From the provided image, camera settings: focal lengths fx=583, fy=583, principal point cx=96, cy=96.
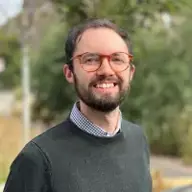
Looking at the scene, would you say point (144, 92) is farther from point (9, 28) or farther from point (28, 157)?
point (28, 157)

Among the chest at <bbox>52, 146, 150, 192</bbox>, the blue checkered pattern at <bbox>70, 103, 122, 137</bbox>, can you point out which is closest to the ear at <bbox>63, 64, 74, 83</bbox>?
the blue checkered pattern at <bbox>70, 103, 122, 137</bbox>

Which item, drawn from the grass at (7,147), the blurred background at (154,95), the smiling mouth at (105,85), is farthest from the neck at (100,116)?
the blurred background at (154,95)

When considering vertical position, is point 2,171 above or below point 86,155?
below

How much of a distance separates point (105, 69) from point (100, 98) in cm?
9

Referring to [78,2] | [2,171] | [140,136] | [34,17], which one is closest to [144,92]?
[2,171]

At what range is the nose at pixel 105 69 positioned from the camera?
1.86 metres

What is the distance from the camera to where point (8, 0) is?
494 cm

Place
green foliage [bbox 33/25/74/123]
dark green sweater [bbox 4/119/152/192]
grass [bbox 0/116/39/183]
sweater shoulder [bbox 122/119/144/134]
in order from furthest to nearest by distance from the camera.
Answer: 1. green foliage [bbox 33/25/74/123]
2. grass [bbox 0/116/39/183]
3. sweater shoulder [bbox 122/119/144/134]
4. dark green sweater [bbox 4/119/152/192]

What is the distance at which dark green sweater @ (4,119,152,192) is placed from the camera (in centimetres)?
176

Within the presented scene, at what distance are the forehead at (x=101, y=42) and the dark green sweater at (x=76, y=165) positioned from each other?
10.4 inches

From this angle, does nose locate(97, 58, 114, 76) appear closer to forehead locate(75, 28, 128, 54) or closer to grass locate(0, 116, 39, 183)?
forehead locate(75, 28, 128, 54)

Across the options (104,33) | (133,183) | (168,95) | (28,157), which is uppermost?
(104,33)

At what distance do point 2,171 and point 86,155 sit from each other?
4.61 meters

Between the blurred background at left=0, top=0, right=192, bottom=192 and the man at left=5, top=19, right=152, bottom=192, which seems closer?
the man at left=5, top=19, right=152, bottom=192
